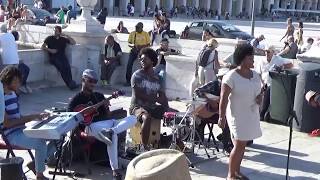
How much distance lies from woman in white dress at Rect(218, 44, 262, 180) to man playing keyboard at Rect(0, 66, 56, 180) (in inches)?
81.0

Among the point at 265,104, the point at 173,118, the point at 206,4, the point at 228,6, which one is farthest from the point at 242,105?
the point at 228,6

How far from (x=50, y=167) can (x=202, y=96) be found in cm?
233

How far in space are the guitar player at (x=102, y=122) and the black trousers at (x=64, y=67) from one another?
22.3 ft

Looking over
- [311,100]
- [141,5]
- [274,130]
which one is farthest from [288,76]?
[141,5]

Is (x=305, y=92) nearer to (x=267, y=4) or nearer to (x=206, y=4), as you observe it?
(x=206, y=4)

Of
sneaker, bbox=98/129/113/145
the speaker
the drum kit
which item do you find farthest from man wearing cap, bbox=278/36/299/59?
sneaker, bbox=98/129/113/145

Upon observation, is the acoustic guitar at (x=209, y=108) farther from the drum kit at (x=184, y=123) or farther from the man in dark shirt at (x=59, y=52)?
the man in dark shirt at (x=59, y=52)

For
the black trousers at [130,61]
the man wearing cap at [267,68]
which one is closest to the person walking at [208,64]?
the man wearing cap at [267,68]

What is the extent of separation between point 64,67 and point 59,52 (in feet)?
1.33

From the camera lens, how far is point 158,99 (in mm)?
8055

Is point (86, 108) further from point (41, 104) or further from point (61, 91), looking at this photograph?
point (61, 91)

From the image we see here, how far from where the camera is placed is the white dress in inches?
267

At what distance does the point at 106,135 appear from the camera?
6.96 m

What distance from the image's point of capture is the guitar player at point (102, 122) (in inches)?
273
